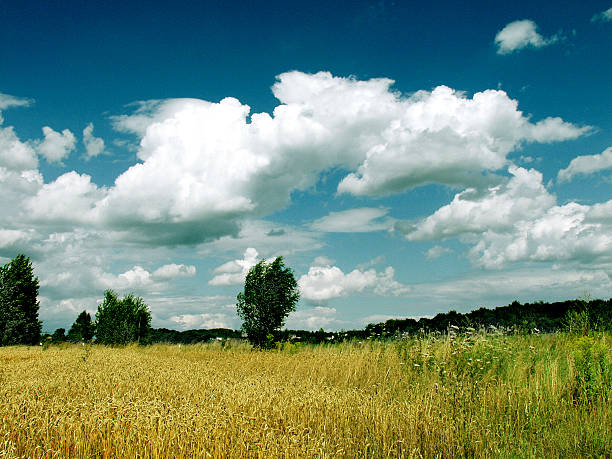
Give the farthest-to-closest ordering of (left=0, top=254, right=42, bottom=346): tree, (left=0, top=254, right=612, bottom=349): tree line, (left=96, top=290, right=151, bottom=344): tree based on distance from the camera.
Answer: (left=0, top=254, right=42, bottom=346): tree, (left=96, top=290, right=151, bottom=344): tree, (left=0, top=254, right=612, bottom=349): tree line

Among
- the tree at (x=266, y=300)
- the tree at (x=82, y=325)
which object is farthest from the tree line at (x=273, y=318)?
the tree at (x=82, y=325)

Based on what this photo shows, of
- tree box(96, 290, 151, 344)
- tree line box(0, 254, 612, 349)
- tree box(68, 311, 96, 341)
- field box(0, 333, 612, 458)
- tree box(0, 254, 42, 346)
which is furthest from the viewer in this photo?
tree box(68, 311, 96, 341)

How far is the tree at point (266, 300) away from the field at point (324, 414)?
8.23 metres

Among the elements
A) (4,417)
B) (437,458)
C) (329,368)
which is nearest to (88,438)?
(4,417)

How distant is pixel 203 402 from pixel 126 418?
3.81 ft

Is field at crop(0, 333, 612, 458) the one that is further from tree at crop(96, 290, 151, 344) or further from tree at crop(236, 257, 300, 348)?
tree at crop(96, 290, 151, 344)

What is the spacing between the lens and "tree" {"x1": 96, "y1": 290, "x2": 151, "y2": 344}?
25641 millimetres

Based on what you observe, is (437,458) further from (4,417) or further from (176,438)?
(4,417)

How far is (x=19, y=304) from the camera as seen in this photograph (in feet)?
114

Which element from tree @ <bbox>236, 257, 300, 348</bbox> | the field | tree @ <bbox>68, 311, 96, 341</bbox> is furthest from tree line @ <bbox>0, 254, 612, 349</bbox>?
tree @ <bbox>68, 311, 96, 341</bbox>

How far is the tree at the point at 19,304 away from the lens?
109 feet

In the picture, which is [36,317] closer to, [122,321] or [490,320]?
[122,321]

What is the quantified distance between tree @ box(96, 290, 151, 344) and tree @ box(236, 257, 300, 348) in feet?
38.9

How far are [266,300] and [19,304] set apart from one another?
1149 inches
